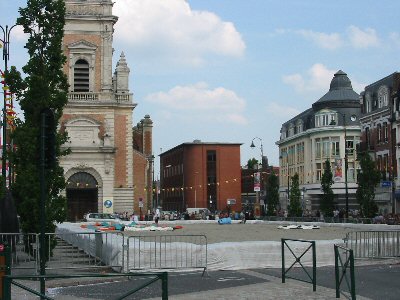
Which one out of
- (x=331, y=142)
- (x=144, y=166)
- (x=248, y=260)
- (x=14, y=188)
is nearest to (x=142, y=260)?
(x=248, y=260)

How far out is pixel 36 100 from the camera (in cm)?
2244

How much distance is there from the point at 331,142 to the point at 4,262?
82009mm

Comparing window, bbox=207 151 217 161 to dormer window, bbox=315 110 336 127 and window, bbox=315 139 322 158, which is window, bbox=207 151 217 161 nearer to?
window, bbox=315 139 322 158

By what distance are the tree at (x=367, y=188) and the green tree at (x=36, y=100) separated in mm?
35164

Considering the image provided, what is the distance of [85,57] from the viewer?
71.8m

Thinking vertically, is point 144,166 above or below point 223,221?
above

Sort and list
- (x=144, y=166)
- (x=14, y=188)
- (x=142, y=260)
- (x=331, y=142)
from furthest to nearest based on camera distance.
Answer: (x=331, y=142), (x=144, y=166), (x=14, y=188), (x=142, y=260)

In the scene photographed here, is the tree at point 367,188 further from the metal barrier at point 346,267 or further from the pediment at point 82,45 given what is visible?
the metal barrier at point 346,267

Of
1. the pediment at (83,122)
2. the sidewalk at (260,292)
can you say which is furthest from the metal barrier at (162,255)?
the pediment at (83,122)

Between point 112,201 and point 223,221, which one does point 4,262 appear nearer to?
point 223,221

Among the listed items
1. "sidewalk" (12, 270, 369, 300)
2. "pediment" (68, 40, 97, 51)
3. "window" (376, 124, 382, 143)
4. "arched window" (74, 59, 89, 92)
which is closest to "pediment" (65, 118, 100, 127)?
"arched window" (74, 59, 89, 92)

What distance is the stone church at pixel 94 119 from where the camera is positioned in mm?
70188

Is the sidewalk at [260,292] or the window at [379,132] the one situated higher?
the window at [379,132]

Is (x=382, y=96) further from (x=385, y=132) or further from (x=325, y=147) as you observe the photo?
(x=325, y=147)
